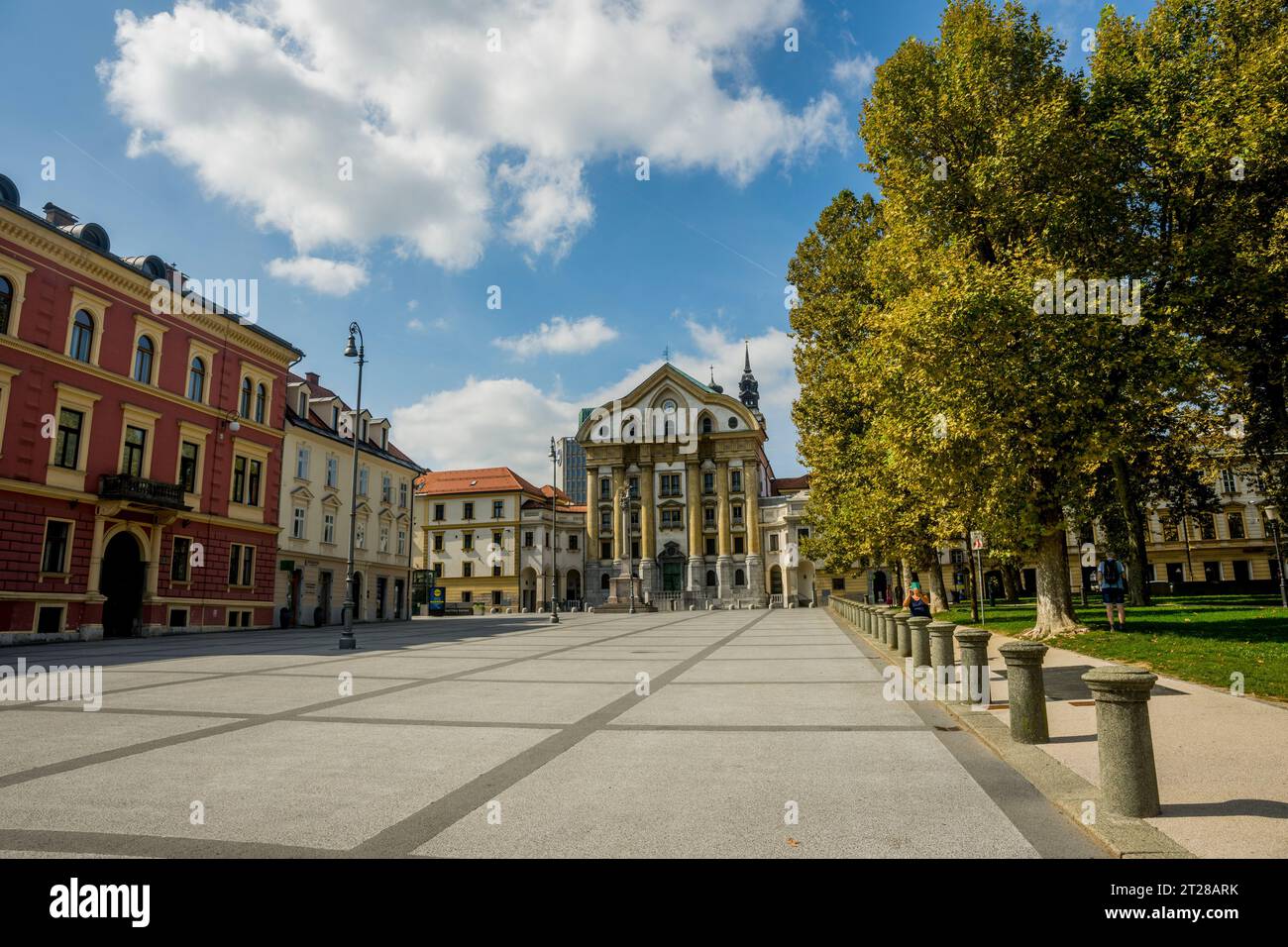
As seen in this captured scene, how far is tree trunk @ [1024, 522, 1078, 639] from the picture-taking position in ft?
53.2

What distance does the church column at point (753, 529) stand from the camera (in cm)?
6769

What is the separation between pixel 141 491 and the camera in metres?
25.6

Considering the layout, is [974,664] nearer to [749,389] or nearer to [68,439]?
[68,439]

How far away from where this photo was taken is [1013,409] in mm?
14562

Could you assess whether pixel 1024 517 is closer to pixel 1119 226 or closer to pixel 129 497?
pixel 1119 226

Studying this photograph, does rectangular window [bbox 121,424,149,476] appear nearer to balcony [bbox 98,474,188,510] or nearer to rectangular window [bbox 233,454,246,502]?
balcony [bbox 98,474,188,510]

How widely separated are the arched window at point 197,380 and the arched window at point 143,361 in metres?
1.91

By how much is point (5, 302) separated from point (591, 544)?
53930 mm

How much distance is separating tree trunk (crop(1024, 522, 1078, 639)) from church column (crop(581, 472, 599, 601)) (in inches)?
2225

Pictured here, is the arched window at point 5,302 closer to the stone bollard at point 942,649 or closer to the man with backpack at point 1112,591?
the stone bollard at point 942,649

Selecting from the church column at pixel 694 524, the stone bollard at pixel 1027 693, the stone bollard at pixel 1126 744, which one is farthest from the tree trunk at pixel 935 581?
the church column at pixel 694 524

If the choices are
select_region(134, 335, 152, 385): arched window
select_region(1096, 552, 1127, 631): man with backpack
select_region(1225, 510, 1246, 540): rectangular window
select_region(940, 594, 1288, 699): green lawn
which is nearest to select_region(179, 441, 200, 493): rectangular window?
select_region(134, 335, 152, 385): arched window
